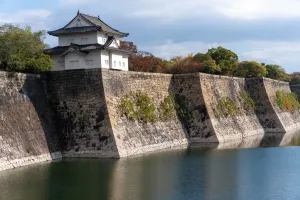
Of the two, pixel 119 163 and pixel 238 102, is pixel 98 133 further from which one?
pixel 238 102

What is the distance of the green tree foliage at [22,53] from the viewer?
21812mm

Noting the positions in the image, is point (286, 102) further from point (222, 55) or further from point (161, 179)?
point (161, 179)

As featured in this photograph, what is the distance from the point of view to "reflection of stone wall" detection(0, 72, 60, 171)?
18.0 metres

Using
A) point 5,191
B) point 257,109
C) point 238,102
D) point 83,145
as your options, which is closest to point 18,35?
point 83,145

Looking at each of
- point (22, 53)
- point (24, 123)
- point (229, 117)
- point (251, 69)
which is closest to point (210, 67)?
point (251, 69)

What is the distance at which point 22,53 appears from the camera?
22766mm

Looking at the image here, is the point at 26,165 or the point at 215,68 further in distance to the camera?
the point at 215,68

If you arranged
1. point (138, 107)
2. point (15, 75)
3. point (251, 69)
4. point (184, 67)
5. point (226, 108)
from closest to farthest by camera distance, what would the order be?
point (15, 75) < point (138, 107) < point (226, 108) < point (184, 67) < point (251, 69)

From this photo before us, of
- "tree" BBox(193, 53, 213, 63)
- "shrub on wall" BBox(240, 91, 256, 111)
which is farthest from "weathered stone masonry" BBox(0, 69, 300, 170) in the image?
"tree" BBox(193, 53, 213, 63)

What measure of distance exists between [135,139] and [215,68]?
20.9 metres

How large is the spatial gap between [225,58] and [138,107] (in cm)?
2252

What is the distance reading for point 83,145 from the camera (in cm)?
2055

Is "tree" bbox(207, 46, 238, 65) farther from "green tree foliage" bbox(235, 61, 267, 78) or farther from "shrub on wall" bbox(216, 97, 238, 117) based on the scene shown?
"shrub on wall" bbox(216, 97, 238, 117)

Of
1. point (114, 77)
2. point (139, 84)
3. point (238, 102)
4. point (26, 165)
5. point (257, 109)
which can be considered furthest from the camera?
point (257, 109)
